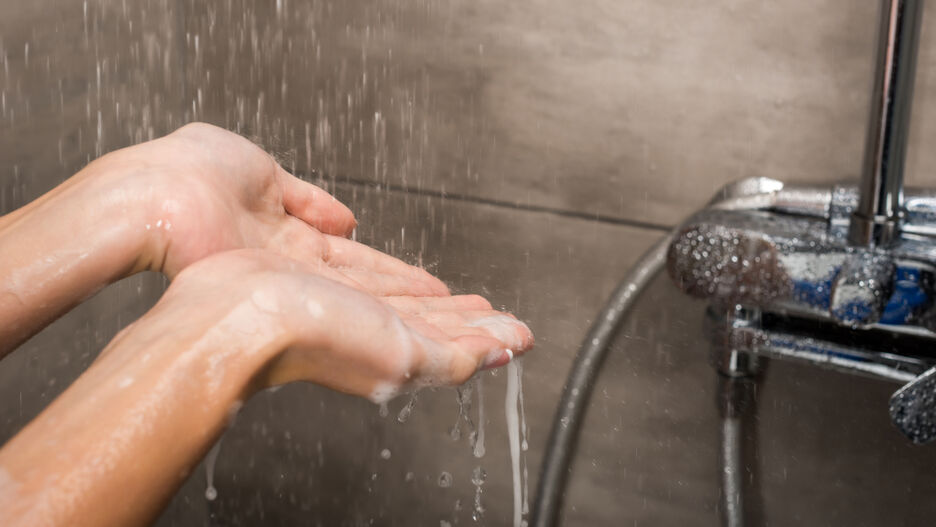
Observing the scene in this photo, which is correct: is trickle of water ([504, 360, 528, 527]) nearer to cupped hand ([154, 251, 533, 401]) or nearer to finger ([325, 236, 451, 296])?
finger ([325, 236, 451, 296])

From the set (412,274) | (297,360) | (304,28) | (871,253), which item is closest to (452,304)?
(412,274)

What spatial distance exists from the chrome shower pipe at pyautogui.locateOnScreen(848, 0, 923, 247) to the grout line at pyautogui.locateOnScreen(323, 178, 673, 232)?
24 cm

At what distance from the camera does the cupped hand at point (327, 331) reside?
498mm

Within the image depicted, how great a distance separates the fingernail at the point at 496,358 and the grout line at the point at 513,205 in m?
0.25

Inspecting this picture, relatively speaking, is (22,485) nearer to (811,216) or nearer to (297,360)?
(297,360)

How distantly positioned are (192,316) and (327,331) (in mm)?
76

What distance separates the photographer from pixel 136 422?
17.6 inches

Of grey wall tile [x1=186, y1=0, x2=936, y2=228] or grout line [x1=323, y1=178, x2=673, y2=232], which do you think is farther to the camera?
grout line [x1=323, y1=178, x2=673, y2=232]

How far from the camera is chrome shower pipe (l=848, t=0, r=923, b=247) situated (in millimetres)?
528

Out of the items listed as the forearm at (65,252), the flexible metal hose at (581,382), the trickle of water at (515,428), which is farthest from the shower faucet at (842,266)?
the forearm at (65,252)

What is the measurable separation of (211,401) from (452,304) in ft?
0.80

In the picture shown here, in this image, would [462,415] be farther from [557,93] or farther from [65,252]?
[65,252]

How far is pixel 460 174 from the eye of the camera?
882 mm

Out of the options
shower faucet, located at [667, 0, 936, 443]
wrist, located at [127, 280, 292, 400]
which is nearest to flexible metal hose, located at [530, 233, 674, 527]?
shower faucet, located at [667, 0, 936, 443]
